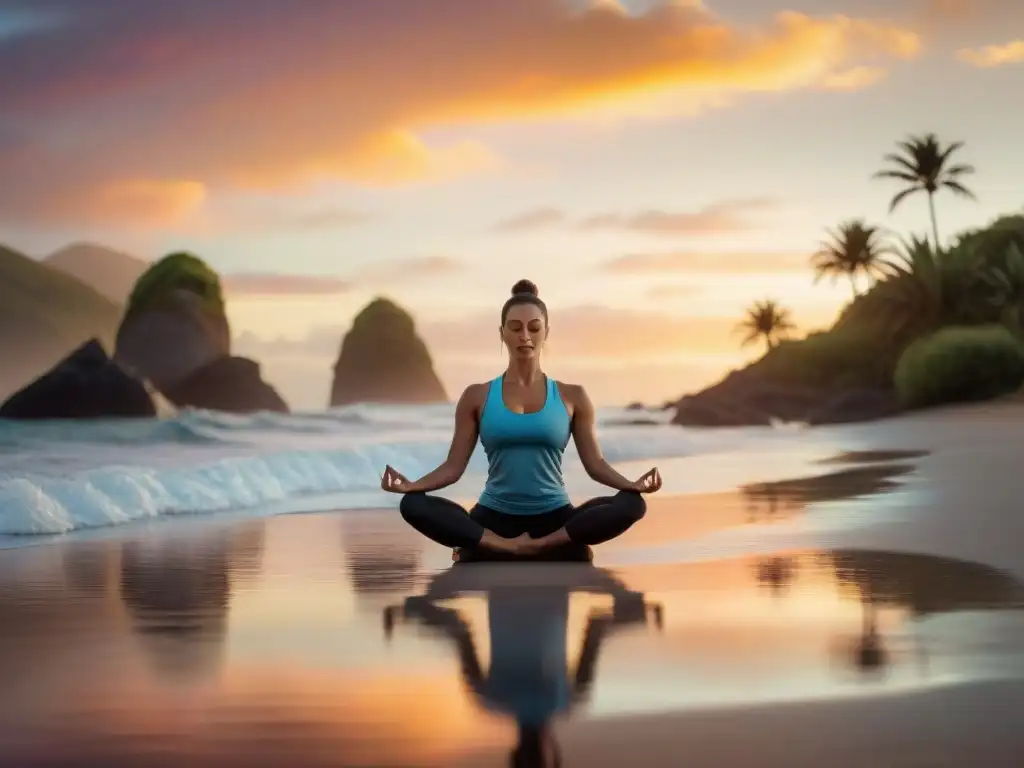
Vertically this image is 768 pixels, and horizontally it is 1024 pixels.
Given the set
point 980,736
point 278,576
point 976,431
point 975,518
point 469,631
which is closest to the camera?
point 980,736

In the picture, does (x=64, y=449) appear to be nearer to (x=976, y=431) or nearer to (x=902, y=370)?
(x=976, y=431)

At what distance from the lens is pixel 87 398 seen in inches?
1662

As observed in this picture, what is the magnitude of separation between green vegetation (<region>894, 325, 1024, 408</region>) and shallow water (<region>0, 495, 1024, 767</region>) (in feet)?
125

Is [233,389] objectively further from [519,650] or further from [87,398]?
[519,650]

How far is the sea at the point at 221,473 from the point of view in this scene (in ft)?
35.9

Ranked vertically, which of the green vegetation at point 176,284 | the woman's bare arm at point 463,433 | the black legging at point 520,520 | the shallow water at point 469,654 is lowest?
the shallow water at point 469,654

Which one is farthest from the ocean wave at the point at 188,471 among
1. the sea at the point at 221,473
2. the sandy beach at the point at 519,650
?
the sandy beach at the point at 519,650

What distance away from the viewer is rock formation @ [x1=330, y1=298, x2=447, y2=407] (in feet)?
Answer: 445

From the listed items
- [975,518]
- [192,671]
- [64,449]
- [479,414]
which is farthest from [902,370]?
[192,671]

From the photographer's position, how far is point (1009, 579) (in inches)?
266

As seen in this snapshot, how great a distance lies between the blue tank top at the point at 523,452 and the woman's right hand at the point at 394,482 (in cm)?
50

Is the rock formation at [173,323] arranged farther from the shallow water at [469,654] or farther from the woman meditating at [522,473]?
the shallow water at [469,654]

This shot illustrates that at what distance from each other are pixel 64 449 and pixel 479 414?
18008 mm

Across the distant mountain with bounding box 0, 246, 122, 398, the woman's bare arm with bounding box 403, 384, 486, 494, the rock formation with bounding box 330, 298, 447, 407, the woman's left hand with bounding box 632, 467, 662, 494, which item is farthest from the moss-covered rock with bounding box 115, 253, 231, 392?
the woman's left hand with bounding box 632, 467, 662, 494
